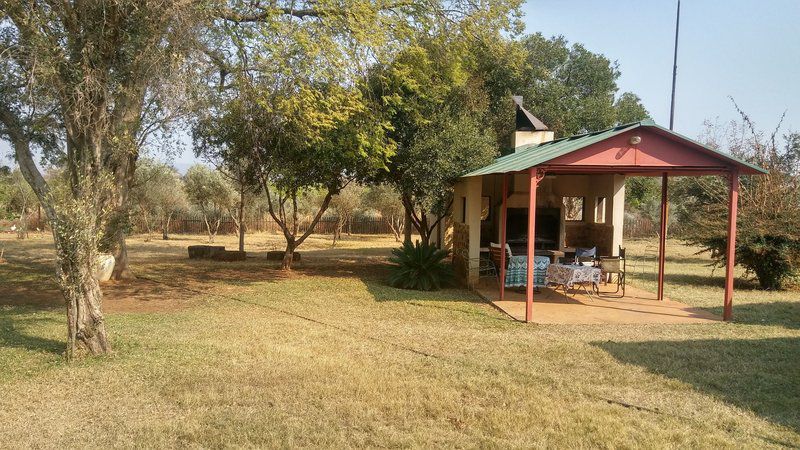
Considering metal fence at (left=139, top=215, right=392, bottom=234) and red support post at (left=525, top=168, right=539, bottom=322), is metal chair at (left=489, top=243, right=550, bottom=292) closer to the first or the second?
red support post at (left=525, top=168, right=539, bottom=322)

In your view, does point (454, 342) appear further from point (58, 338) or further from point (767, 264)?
point (767, 264)

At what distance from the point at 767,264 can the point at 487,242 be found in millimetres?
6893

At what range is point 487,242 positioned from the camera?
16.2m

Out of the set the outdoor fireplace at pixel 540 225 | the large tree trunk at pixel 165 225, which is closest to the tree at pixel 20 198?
the large tree trunk at pixel 165 225

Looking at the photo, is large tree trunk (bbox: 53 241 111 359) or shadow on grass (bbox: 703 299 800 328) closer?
large tree trunk (bbox: 53 241 111 359)

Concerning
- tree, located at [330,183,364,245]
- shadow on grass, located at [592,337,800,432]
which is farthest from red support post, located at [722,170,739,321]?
tree, located at [330,183,364,245]

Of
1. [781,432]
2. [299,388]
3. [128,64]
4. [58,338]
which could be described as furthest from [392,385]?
[128,64]

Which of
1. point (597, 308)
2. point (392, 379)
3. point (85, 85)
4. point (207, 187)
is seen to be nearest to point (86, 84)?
point (85, 85)

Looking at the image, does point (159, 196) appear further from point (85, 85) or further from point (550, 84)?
point (85, 85)

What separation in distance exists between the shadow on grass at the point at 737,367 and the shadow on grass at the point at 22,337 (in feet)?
23.7

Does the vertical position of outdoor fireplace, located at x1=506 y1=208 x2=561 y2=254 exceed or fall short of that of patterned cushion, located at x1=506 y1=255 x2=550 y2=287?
it exceeds it

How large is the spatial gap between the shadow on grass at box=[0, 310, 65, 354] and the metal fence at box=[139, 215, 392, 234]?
28.2 metres

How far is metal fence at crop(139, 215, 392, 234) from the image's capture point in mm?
38219

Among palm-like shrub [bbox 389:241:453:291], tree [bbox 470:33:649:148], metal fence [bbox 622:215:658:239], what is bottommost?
palm-like shrub [bbox 389:241:453:291]
